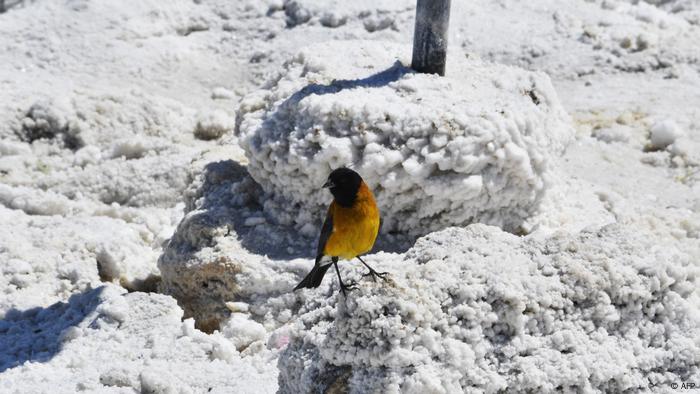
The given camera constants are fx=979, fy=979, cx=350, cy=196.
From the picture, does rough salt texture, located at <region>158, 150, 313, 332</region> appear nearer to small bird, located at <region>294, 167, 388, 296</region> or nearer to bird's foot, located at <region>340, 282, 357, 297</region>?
small bird, located at <region>294, 167, 388, 296</region>

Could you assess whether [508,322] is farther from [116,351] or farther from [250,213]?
[250,213]

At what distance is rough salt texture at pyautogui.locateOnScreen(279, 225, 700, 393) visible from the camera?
2945mm

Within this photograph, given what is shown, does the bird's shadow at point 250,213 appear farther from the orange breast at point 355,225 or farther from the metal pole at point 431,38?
the orange breast at point 355,225

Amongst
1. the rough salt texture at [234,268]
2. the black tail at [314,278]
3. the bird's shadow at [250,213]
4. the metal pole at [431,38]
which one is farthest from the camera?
the metal pole at [431,38]

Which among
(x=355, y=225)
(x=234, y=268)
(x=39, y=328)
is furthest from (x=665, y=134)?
(x=39, y=328)

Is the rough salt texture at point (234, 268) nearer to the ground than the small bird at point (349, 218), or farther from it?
nearer to the ground

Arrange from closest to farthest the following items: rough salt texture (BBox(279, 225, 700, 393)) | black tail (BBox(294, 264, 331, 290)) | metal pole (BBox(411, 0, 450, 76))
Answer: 1. rough salt texture (BBox(279, 225, 700, 393))
2. black tail (BBox(294, 264, 331, 290))
3. metal pole (BBox(411, 0, 450, 76))

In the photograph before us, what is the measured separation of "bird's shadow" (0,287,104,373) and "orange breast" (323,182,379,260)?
4.32 ft

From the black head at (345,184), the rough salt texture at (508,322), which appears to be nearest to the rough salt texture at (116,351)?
the rough salt texture at (508,322)

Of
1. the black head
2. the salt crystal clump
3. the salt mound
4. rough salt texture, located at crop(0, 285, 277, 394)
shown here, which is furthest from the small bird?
the salt crystal clump

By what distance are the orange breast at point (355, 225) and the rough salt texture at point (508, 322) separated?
0.13 m

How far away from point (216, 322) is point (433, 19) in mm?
1952

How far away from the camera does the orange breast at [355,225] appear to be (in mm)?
3139

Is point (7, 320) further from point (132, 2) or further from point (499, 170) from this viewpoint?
point (132, 2)
